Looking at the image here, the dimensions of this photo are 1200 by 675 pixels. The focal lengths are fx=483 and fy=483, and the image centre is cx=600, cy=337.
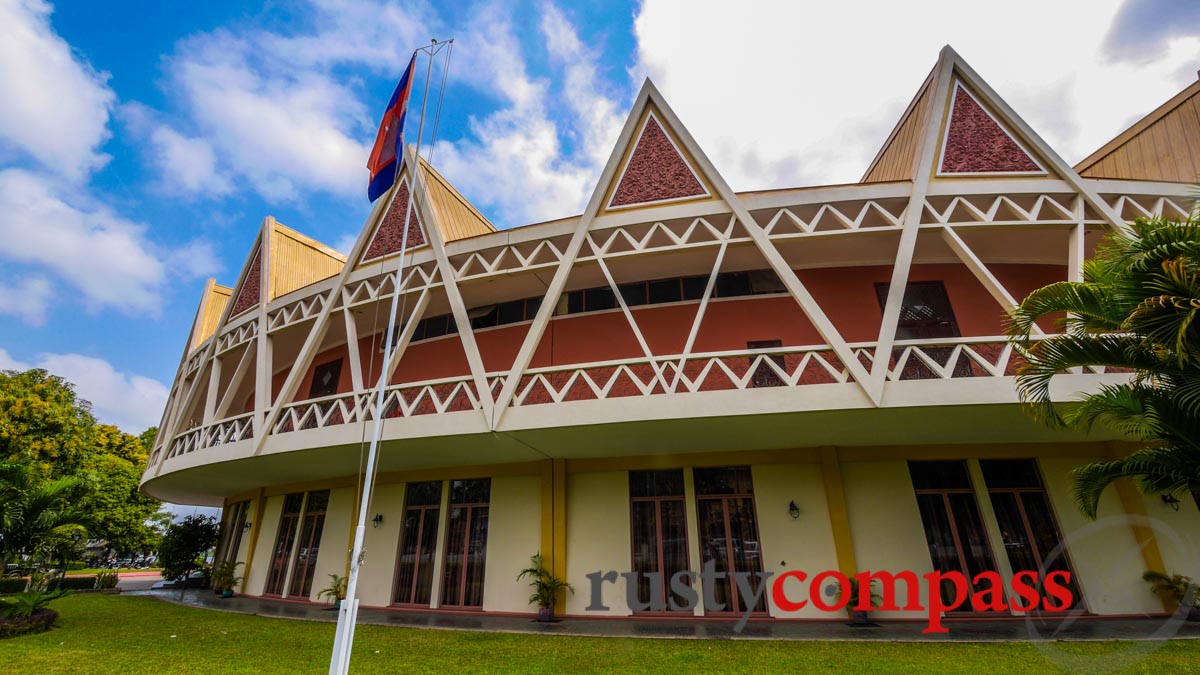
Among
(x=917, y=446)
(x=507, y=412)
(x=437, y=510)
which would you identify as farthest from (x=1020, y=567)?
(x=437, y=510)

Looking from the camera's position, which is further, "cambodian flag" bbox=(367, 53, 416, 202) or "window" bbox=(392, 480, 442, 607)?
"window" bbox=(392, 480, 442, 607)

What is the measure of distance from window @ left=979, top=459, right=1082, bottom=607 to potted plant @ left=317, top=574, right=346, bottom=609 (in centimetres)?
1353

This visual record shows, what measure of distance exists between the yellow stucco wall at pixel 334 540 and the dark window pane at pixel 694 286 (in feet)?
31.7

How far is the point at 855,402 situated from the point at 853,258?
4864 mm

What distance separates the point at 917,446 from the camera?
9.41 m

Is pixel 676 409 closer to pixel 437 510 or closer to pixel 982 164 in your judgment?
pixel 437 510

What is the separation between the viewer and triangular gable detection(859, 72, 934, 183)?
10.5m

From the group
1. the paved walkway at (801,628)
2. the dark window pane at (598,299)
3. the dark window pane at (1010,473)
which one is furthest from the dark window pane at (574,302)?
the dark window pane at (1010,473)

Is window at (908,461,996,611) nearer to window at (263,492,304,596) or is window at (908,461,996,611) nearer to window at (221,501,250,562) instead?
window at (263,492,304,596)

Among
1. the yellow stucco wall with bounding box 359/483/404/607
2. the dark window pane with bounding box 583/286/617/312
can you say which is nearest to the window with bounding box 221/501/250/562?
the yellow stucco wall with bounding box 359/483/404/607

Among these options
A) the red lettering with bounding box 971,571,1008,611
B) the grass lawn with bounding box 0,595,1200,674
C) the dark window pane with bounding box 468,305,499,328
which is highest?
the dark window pane with bounding box 468,305,499,328

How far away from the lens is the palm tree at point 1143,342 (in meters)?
4.25

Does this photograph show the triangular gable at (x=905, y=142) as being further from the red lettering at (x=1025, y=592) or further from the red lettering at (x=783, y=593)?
the red lettering at (x=783, y=593)

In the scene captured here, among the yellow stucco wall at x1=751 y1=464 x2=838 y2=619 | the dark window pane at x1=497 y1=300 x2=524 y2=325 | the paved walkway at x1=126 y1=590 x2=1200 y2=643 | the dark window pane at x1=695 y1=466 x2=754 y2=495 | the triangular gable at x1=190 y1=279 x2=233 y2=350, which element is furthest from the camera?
the triangular gable at x1=190 y1=279 x2=233 y2=350
